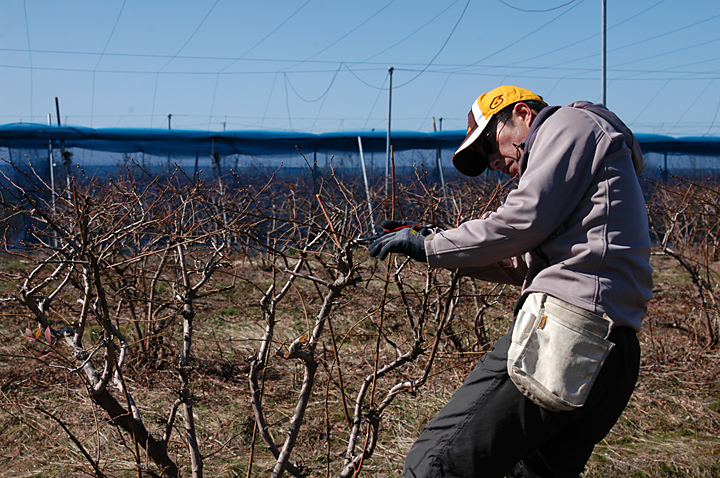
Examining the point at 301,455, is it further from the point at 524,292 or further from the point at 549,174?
the point at 549,174

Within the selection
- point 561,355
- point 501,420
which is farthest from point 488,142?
point 501,420

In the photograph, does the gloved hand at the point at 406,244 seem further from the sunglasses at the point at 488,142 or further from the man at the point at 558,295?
the sunglasses at the point at 488,142

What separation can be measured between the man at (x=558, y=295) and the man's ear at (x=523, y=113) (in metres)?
0.14

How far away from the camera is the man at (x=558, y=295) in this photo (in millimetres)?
1438

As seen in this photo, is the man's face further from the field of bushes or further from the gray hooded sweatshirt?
the field of bushes

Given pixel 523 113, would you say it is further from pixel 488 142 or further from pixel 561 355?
pixel 561 355

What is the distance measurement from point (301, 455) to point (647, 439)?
2.12 meters

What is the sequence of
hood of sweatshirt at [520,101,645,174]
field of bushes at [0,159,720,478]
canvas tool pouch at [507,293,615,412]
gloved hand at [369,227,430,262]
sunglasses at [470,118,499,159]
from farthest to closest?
field of bushes at [0,159,720,478] < sunglasses at [470,118,499,159] < gloved hand at [369,227,430,262] < hood of sweatshirt at [520,101,645,174] < canvas tool pouch at [507,293,615,412]

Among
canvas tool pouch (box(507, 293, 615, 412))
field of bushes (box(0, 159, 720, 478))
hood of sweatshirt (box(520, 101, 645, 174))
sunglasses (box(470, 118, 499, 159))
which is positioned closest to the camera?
canvas tool pouch (box(507, 293, 615, 412))

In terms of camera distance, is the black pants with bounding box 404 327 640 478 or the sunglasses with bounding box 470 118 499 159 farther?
the sunglasses with bounding box 470 118 499 159

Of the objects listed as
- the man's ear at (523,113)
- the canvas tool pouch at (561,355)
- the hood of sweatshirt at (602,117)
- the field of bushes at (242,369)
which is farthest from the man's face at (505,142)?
the canvas tool pouch at (561,355)

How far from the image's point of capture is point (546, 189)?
1.44 m

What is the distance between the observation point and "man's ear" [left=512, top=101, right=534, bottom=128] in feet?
5.65

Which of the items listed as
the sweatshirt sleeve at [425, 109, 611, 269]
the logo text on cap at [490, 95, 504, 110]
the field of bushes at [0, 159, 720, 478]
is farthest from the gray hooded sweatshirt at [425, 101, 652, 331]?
the field of bushes at [0, 159, 720, 478]
